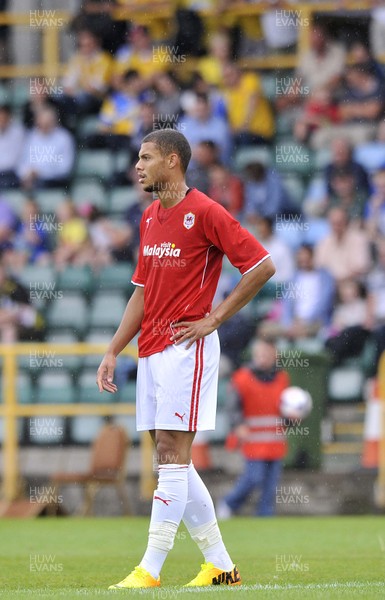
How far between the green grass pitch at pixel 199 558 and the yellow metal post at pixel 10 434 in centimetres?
102

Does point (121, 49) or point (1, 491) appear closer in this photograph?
point (1, 491)

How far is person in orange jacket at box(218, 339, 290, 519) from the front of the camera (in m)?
14.8

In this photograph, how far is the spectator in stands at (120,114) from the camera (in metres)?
19.7

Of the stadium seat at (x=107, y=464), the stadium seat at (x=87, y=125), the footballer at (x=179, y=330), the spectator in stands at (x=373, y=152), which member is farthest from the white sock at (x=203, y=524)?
the stadium seat at (x=87, y=125)

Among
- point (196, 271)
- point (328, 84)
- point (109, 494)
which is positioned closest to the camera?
point (196, 271)

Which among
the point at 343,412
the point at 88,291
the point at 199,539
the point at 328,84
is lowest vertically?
the point at 199,539

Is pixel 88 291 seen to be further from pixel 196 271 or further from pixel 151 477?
pixel 196 271

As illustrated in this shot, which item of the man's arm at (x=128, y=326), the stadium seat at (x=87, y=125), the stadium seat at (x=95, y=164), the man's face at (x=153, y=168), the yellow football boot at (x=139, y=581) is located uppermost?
the stadium seat at (x=87, y=125)

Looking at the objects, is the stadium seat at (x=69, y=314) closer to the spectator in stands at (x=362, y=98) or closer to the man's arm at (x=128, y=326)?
the spectator in stands at (x=362, y=98)

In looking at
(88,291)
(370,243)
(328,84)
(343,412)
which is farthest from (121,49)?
(343,412)

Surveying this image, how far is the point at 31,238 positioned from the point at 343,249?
4.23 meters

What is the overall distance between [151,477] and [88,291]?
3.02 metres

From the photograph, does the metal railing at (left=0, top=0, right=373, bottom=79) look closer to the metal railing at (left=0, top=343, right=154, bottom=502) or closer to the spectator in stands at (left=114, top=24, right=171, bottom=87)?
the spectator in stands at (left=114, top=24, right=171, bottom=87)

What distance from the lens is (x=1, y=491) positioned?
1576cm
